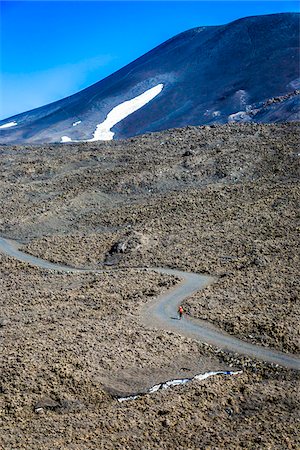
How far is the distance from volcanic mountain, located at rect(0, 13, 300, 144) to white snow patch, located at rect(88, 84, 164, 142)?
0.67ft

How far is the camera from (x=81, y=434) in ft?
64.7

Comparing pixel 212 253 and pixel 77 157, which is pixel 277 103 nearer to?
pixel 77 157

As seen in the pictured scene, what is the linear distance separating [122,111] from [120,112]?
0.45 metres

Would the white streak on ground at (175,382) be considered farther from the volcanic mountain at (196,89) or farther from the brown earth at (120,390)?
the volcanic mountain at (196,89)

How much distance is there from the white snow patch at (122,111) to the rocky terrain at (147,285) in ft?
85.8

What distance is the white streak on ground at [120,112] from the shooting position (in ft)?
326

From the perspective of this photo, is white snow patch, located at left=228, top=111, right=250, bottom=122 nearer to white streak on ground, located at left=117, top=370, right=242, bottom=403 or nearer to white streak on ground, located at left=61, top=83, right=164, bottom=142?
white streak on ground, located at left=61, top=83, right=164, bottom=142

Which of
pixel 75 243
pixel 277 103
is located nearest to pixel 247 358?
pixel 75 243

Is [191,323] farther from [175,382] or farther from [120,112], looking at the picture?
[120,112]

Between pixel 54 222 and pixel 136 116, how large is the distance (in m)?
54.6

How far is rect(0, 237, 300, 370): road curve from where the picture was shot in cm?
2649

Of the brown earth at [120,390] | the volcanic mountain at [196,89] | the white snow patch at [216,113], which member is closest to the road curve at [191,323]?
the brown earth at [120,390]

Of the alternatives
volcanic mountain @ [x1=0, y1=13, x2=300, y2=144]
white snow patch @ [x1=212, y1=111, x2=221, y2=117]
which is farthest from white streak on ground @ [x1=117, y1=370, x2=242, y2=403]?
white snow patch @ [x1=212, y1=111, x2=221, y2=117]

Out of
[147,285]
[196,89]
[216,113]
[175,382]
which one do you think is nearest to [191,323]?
[147,285]
